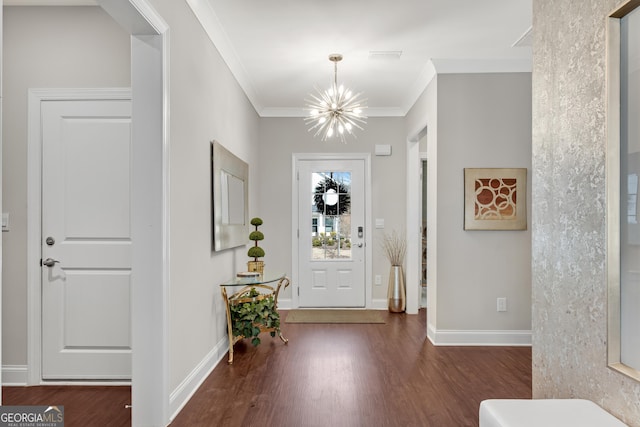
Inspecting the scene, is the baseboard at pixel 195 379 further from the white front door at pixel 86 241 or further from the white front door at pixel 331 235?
the white front door at pixel 331 235

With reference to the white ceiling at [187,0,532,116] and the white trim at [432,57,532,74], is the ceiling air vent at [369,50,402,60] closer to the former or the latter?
the white ceiling at [187,0,532,116]

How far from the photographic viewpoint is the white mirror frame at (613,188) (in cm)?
154

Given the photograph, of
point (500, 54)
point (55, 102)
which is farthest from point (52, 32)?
point (500, 54)

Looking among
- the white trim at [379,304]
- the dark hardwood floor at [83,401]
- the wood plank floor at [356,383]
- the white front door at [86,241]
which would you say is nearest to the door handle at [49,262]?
the white front door at [86,241]

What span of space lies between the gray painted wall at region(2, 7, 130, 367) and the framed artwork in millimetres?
3067

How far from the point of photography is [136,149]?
2467mm

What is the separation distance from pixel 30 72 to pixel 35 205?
938 millimetres

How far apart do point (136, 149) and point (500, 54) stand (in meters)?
3.29

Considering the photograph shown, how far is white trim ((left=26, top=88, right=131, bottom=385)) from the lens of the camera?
3.11m

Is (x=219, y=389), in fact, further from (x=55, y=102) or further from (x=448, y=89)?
(x=448, y=89)

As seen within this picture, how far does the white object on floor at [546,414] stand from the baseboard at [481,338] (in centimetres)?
265

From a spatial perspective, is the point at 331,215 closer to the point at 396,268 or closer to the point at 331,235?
the point at 331,235

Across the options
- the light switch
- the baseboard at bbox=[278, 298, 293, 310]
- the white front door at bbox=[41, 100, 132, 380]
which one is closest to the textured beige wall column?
the white front door at bbox=[41, 100, 132, 380]

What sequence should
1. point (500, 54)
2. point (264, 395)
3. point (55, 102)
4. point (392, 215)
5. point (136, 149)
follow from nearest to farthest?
point (136, 149)
point (264, 395)
point (55, 102)
point (500, 54)
point (392, 215)
